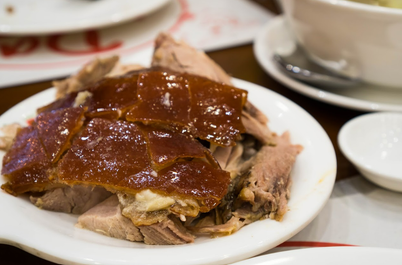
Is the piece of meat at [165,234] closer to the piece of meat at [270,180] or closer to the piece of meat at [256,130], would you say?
the piece of meat at [270,180]

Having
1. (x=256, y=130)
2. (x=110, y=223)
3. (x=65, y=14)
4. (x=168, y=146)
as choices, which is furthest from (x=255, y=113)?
(x=65, y=14)

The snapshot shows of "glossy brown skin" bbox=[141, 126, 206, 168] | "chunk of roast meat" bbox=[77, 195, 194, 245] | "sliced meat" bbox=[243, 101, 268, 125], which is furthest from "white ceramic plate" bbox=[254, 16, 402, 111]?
"chunk of roast meat" bbox=[77, 195, 194, 245]

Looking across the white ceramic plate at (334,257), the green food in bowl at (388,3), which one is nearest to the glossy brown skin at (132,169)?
the white ceramic plate at (334,257)

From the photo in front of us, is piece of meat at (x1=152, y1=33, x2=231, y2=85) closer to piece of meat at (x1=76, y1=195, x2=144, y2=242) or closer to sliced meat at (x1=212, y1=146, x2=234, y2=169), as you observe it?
sliced meat at (x1=212, y1=146, x2=234, y2=169)

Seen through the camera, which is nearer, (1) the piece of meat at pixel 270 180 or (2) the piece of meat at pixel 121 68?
(1) the piece of meat at pixel 270 180

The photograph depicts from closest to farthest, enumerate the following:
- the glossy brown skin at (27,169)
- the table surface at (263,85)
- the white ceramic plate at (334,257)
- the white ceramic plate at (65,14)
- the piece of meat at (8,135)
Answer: the white ceramic plate at (334,257) < the glossy brown skin at (27,169) < the piece of meat at (8,135) < the table surface at (263,85) < the white ceramic plate at (65,14)

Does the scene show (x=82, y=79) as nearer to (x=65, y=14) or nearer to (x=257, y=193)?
(x=257, y=193)

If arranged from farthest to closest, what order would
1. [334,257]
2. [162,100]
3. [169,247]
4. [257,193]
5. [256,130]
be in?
[256,130], [162,100], [257,193], [169,247], [334,257]

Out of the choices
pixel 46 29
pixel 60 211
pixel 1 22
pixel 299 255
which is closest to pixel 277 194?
pixel 299 255
